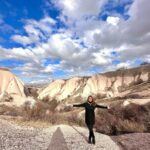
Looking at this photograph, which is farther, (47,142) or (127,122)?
(127,122)

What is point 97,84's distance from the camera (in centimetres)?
14738

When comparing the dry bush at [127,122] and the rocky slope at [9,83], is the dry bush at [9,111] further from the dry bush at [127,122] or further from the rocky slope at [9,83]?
the rocky slope at [9,83]

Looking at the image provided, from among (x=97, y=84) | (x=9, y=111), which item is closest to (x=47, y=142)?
(x=9, y=111)

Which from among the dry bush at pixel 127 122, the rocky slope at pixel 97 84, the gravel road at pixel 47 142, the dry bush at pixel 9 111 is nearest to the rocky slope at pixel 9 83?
the rocky slope at pixel 97 84

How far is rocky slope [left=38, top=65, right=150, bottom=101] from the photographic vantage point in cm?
14105

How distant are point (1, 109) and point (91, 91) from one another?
85971 millimetres

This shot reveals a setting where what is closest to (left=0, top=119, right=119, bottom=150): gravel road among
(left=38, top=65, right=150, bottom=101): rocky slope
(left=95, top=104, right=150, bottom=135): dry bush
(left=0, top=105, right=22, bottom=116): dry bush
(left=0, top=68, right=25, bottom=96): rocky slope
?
(left=95, top=104, right=150, bottom=135): dry bush

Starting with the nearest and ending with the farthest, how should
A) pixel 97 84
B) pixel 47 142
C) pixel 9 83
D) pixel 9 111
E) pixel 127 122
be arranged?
pixel 47 142
pixel 127 122
pixel 9 111
pixel 9 83
pixel 97 84

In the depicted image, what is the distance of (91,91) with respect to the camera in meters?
140

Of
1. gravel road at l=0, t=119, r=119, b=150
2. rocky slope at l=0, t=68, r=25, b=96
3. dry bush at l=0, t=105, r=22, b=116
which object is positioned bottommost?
gravel road at l=0, t=119, r=119, b=150

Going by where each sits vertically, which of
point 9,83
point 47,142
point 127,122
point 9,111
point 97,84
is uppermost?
point 97,84

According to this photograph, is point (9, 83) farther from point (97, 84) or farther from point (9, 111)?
point (9, 111)

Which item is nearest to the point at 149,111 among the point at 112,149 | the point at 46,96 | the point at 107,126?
the point at 107,126

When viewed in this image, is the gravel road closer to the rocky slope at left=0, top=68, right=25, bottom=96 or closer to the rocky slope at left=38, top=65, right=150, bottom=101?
the rocky slope at left=0, top=68, right=25, bottom=96
